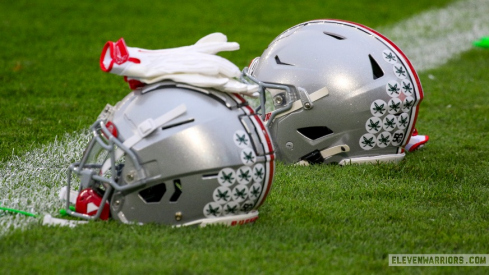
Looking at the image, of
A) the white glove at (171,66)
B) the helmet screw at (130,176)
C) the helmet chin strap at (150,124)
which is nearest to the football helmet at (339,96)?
the white glove at (171,66)

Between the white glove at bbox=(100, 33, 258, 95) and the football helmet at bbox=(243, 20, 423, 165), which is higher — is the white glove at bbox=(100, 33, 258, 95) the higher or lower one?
the higher one

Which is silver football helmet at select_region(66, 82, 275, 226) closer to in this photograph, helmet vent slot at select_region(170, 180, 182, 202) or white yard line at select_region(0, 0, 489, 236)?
helmet vent slot at select_region(170, 180, 182, 202)

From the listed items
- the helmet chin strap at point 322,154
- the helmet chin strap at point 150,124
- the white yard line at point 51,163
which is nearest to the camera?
the helmet chin strap at point 150,124

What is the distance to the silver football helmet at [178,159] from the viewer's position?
3.22 m

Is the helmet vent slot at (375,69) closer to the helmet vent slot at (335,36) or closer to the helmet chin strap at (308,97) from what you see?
the helmet vent slot at (335,36)

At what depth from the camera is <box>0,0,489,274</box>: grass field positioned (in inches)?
119

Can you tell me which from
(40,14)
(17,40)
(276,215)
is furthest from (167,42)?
(276,215)

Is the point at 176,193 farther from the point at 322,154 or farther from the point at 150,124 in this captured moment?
the point at 322,154

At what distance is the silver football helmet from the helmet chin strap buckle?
119 cm

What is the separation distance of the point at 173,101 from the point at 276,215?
0.87 m

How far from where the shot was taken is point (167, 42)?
9.73 metres

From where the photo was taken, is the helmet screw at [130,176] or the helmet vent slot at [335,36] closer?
the helmet screw at [130,176]

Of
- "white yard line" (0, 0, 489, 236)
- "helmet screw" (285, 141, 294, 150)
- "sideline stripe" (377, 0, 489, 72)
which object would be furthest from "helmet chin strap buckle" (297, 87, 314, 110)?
"sideline stripe" (377, 0, 489, 72)

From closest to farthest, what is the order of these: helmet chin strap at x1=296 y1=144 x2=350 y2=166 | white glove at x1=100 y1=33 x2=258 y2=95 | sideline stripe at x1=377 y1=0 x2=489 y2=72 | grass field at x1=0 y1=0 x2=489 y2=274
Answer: grass field at x1=0 y1=0 x2=489 y2=274 → white glove at x1=100 y1=33 x2=258 y2=95 → helmet chin strap at x1=296 y1=144 x2=350 y2=166 → sideline stripe at x1=377 y1=0 x2=489 y2=72
